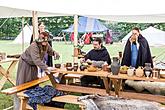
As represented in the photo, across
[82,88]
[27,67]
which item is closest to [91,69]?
[82,88]

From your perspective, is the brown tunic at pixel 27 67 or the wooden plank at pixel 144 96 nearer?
the wooden plank at pixel 144 96

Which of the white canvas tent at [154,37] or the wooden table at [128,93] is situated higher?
the white canvas tent at [154,37]

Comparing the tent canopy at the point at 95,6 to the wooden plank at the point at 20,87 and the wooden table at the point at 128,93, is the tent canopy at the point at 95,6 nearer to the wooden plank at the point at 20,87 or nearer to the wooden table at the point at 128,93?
the wooden table at the point at 128,93

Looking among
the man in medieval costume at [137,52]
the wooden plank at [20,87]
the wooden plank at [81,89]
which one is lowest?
the wooden plank at [81,89]

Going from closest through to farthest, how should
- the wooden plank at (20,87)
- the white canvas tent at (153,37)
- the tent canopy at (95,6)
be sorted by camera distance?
the tent canopy at (95,6) < the wooden plank at (20,87) < the white canvas tent at (153,37)

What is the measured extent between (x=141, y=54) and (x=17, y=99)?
6.06ft

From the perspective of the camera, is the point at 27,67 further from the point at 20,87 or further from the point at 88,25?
the point at 88,25

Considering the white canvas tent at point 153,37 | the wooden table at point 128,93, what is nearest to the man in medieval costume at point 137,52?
the wooden table at point 128,93

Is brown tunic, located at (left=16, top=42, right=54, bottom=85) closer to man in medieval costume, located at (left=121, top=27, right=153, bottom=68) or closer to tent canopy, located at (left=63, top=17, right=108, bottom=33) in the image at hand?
man in medieval costume, located at (left=121, top=27, right=153, bottom=68)

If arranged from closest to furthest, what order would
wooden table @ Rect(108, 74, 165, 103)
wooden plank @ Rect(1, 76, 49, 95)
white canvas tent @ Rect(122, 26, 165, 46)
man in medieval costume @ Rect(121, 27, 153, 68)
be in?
1. wooden table @ Rect(108, 74, 165, 103)
2. wooden plank @ Rect(1, 76, 49, 95)
3. man in medieval costume @ Rect(121, 27, 153, 68)
4. white canvas tent @ Rect(122, 26, 165, 46)

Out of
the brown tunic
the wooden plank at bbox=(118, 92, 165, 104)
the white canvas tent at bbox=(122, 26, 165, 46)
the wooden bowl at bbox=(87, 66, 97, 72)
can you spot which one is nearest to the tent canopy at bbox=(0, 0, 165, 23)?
the brown tunic

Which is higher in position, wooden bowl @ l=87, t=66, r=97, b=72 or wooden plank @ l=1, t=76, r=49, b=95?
wooden bowl @ l=87, t=66, r=97, b=72

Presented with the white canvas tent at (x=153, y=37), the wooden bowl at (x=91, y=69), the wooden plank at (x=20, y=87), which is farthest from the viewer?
the white canvas tent at (x=153, y=37)

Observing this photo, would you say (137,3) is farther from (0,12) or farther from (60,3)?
(0,12)
